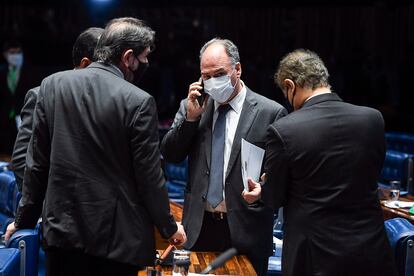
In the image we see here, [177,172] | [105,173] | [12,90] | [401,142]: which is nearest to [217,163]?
[105,173]

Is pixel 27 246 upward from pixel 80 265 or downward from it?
downward

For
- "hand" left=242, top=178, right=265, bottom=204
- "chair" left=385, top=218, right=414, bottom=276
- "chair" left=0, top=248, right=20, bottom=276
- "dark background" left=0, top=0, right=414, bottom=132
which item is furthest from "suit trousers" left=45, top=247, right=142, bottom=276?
"dark background" left=0, top=0, right=414, bottom=132

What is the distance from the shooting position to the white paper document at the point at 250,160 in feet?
10.8

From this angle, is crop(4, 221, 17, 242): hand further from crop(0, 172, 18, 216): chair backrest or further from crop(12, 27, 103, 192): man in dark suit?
crop(0, 172, 18, 216): chair backrest

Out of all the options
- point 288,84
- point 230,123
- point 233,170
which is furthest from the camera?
point 230,123

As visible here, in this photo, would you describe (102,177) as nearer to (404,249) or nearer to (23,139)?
(23,139)

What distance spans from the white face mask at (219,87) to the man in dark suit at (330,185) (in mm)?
585

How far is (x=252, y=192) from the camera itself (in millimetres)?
3178

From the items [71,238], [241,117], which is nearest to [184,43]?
[241,117]

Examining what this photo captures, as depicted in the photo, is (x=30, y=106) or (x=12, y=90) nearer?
(x=30, y=106)

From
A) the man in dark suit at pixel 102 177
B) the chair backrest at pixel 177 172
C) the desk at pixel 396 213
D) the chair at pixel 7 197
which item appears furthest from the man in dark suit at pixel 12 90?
the man in dark suit at pixel 102 177

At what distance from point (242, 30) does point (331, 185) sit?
10950mm

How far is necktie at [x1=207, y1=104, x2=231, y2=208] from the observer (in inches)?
138

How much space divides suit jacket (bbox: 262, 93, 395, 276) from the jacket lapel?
0.54 metres
